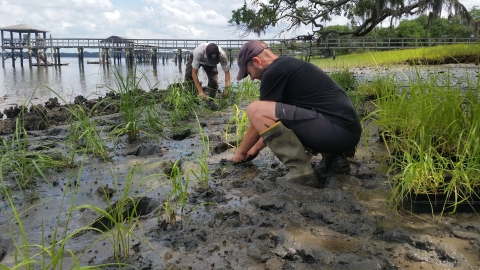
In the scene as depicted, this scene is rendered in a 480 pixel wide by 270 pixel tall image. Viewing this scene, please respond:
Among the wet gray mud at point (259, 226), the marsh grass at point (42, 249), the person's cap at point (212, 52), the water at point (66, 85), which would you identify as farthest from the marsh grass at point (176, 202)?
the person's cap at point (212, 52)

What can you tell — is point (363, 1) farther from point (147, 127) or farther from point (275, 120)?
point (275, 120)

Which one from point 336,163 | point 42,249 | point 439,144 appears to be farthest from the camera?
point 336,163

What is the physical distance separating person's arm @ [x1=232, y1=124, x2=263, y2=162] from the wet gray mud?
0.11m

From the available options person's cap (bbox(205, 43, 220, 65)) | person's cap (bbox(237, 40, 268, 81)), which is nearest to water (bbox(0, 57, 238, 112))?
person's cap (bbox(205, 43, 220, 65))

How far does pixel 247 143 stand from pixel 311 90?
77cm

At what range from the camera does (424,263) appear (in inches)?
80.3

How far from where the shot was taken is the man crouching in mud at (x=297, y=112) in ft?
10.5

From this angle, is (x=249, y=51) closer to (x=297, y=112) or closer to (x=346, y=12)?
(x=297, y=112)

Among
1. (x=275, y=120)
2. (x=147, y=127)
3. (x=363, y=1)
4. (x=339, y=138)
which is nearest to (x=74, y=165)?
(x=147, y=127)

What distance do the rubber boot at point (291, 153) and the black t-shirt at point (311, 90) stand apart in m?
0.26

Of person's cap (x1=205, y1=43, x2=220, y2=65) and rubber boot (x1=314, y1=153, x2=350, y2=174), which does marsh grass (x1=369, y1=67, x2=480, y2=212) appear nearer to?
rubber boot (x1=314, y1=153, x2=350, y2=174)

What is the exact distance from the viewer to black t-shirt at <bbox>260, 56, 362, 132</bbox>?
3.20 metres

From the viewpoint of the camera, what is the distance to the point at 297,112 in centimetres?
322

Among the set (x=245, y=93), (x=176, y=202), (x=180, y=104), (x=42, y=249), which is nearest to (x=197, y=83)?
(x=180, y=104)
